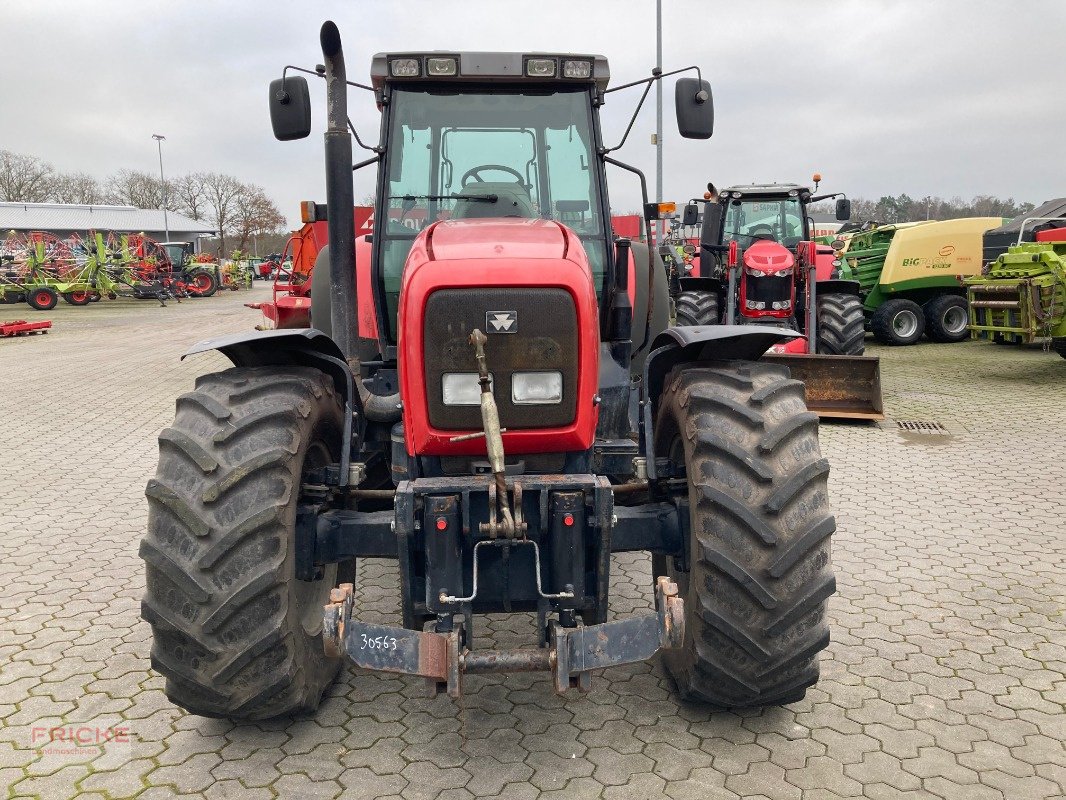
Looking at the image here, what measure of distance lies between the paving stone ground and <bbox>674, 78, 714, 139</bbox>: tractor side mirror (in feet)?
7.90

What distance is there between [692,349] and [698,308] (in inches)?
321

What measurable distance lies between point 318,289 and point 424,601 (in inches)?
119

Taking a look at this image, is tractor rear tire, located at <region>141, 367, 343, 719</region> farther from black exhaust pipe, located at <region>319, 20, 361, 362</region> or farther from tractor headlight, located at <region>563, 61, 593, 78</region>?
tractor headlight, located at <region>563, 61, 593, 78</region>

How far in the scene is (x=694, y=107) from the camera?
4.04 metres

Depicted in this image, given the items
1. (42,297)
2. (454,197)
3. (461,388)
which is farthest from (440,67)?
(42,297)

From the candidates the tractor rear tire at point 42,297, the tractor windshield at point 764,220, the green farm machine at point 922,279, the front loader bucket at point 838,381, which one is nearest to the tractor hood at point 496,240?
the front loader bucket at point 838,381

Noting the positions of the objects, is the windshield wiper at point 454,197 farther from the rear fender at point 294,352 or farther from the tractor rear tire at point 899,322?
the tractor rear tire at point 899,322

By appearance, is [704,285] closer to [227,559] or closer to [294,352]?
[294,352]

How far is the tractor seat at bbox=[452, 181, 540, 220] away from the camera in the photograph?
402 cm

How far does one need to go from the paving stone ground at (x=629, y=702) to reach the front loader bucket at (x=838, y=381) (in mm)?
2314

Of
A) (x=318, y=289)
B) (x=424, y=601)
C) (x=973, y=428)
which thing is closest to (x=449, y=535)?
(x=424, y=601)

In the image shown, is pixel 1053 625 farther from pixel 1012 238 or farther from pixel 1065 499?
pixel 1012 238

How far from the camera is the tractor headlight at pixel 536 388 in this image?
299 centimetres

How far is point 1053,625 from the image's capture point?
4.18 m
